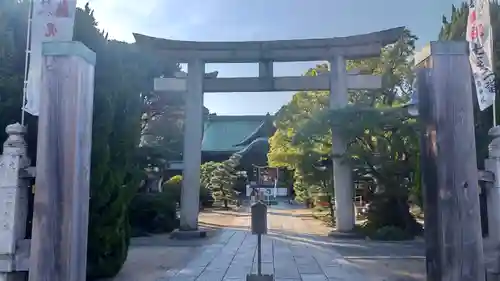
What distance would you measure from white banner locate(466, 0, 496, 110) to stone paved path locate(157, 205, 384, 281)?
136 inches

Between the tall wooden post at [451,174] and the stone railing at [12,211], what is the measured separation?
338cm

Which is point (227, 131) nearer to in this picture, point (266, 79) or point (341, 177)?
point (266, 79)

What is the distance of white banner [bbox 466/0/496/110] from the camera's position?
184 inches

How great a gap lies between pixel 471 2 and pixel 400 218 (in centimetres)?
901

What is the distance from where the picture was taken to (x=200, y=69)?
1391 cm

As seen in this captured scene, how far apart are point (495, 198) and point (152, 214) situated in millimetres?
11862

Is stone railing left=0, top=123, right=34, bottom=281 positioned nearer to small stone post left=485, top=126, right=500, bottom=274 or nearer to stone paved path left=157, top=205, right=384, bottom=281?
stone paved path left=157, top=205, right=384, bottom=281

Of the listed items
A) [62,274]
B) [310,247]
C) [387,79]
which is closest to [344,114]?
[387,79]

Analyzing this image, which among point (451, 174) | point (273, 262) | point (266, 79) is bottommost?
point (273, 262)

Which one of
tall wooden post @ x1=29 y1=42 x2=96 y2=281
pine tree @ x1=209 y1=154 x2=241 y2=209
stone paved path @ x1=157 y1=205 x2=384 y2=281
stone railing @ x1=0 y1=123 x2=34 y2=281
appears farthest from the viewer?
pine tree @ x1=209 y1=154 x2=241 y2=209

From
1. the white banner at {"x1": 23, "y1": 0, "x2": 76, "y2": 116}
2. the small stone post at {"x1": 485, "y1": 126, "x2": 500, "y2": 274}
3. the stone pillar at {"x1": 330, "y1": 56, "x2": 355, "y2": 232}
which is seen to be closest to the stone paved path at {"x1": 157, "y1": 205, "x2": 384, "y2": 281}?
the stone pillar at {"x1": 330, "y1": 56, "x2": 355, "y2": 232}

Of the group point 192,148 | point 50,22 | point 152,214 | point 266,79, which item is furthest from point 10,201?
point 152,214

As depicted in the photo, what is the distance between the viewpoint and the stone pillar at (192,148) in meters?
13.3

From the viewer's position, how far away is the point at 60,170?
363cm
